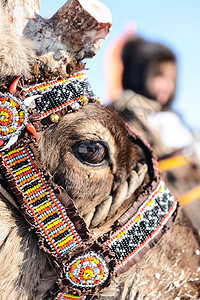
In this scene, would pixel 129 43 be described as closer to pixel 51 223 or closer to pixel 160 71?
pixel 160 71

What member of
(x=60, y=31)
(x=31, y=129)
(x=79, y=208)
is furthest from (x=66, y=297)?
(x=60, y=31)

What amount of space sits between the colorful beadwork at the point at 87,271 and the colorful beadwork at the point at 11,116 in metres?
0.84

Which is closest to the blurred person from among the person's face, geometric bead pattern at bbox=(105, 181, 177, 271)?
the person's face

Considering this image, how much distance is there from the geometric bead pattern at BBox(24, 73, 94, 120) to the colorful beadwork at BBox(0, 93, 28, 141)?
9cm

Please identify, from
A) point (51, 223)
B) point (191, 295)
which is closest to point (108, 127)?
point (51, 223)

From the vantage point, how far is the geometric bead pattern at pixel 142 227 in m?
2.48

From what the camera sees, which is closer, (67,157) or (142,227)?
(67,157)

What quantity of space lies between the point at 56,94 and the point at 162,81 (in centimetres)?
524

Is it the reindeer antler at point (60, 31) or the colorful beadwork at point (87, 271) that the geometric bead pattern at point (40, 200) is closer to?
the colorful beadwork at point (87, 271)

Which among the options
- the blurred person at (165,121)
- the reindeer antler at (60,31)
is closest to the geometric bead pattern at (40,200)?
the reindeer antler at (60,31)

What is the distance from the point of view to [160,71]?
25.3 feet

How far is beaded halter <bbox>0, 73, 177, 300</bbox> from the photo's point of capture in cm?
234

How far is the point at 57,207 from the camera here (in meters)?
2.37

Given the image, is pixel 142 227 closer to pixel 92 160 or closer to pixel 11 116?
pixel 92 160
